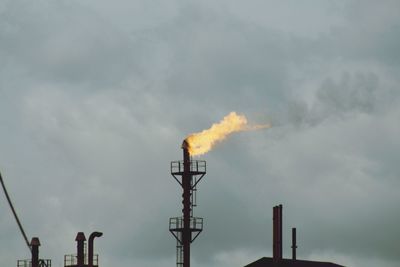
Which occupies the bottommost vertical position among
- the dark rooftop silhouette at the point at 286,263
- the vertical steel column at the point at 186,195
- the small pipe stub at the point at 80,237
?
the dark rooftop silhouette at the point at 286,263

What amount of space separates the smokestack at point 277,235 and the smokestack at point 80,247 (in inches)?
441

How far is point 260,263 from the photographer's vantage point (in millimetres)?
87375

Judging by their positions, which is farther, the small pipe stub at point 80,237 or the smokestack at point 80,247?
the small pipe stub at point 80,237

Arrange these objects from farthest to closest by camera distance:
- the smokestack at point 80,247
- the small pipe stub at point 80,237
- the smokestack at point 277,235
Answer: the smokestack at point 277,235 → the small pipe stub at point 80,237 → the smokestack at point 80,247

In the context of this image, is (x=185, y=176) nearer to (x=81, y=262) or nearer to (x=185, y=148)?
(x=185, y=148)

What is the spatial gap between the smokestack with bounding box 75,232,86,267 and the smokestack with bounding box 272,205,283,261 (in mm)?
11195

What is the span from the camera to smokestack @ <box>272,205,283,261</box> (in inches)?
3349

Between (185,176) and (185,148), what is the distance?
166 centimetres

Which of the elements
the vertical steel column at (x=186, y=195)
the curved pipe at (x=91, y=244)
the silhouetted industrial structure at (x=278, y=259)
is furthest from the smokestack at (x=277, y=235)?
→ the curved pipe at (x=91, y=244)

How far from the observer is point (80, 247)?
84.6 m

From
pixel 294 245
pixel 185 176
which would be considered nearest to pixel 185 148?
pixel 185 176

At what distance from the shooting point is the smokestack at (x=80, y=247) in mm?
84062

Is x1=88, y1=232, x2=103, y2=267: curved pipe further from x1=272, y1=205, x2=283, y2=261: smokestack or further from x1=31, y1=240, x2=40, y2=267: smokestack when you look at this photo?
x1=272, y1=205, x2=283, y2=261: smokestack

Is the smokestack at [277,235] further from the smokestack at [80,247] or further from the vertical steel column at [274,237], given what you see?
the smokestack at [80,247]
